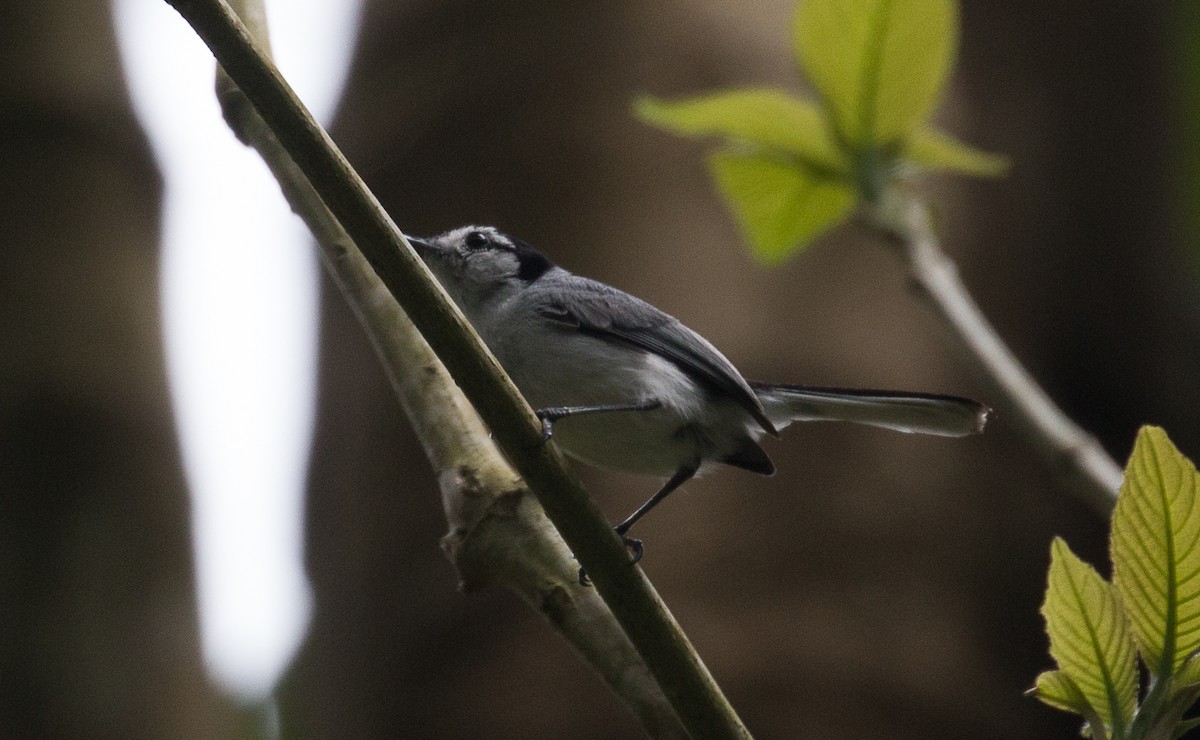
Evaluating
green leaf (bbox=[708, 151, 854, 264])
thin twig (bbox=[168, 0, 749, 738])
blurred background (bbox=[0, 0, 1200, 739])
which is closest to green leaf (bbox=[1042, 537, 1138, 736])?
thin twig (bbox=[168, 0, 749, 738])

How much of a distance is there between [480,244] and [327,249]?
126 centimetres

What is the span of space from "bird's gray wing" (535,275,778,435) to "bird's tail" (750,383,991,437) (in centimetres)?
15

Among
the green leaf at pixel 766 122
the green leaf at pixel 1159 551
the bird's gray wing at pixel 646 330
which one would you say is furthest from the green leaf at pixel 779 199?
the green leaf at pixel 1159 551

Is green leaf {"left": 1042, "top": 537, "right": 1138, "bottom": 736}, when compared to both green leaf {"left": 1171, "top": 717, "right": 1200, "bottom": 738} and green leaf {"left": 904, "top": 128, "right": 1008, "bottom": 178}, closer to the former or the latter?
green leaf {"left": 1171, "top": 717, "right": 1200, "bottom": 738}

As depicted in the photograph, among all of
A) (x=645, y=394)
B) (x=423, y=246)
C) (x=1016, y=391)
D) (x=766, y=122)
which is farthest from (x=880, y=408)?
(x=423, y=246)

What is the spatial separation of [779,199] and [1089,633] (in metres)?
0.87

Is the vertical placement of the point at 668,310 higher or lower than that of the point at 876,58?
lower

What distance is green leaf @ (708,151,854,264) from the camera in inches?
65.1

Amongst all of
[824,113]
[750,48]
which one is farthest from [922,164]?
[750,48]

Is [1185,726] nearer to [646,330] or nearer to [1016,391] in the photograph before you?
[1016,391]

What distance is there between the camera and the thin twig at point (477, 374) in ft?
2.89

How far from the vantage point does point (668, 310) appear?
344 centimetres

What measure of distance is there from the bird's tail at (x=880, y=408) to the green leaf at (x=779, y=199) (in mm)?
443

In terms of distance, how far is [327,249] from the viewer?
137 cm
